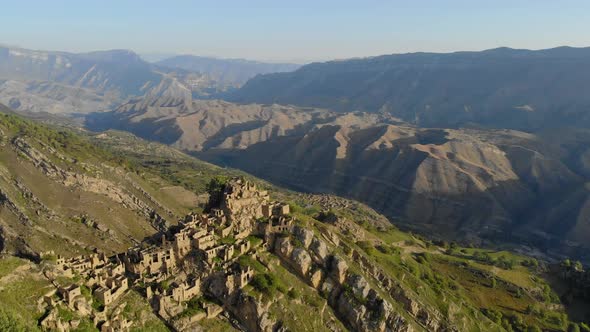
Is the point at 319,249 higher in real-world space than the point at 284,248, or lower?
lower

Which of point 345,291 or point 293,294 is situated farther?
point 345,291

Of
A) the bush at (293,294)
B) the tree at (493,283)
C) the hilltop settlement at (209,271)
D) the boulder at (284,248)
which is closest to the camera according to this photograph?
the hilltop settlement at (209,271)

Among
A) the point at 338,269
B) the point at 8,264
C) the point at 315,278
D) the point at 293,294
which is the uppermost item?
the point at 8,264

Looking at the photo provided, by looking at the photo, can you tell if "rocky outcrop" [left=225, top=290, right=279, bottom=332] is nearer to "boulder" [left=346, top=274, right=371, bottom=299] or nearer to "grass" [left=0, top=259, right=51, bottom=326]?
"boulder" [left=346, top=274, right=371, bottom=299]

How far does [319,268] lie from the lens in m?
85.7

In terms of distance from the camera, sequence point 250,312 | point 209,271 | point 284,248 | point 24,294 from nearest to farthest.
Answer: point 24,294 < point 250,312 < point 209,271 < point 284,248

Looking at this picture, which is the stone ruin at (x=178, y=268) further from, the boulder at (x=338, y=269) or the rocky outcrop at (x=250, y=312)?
the boulder at (x=338, y=269)

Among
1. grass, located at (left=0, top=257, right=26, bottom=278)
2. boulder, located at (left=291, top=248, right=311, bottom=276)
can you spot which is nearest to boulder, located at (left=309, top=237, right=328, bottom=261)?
boulder, located at (left=291, top=248, right=311, bottom=276)

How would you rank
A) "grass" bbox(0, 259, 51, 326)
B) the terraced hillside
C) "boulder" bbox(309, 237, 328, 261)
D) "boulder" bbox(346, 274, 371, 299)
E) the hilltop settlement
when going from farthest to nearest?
"boulder" bbox(309, 237, 328, 261)
"boulder" bbox(346, 274, 371, 299)
the terraced hillside
the hilltop settlement
"grass" bbox(0, 259, 51, 326)

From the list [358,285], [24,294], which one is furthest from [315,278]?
[24,294]

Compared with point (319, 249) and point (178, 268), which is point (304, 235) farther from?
point (178, 268)

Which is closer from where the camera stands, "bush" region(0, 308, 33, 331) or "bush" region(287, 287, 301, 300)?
"bush" region(0, 308, 33, 331)

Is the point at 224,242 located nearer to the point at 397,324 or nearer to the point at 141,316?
the point at 141,316

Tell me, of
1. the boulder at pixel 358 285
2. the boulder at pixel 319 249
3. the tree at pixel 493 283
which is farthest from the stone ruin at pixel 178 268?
the tree at pixel 493 283
